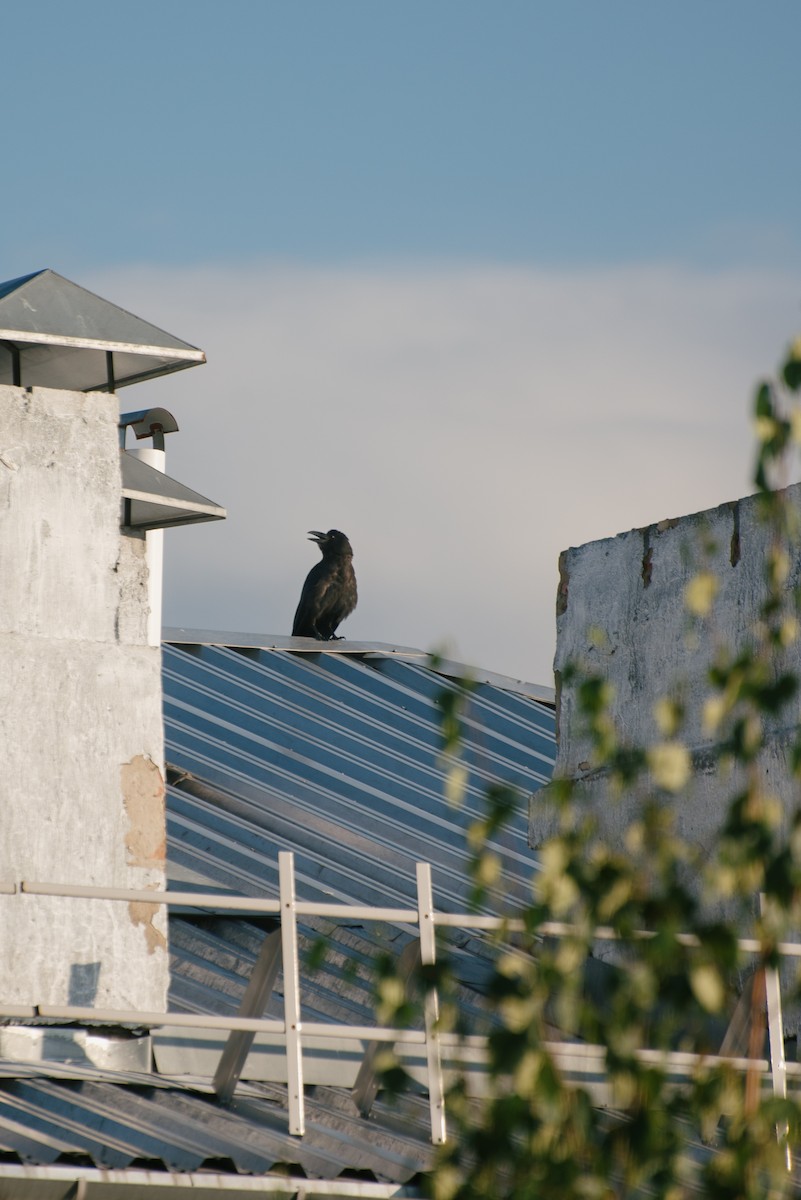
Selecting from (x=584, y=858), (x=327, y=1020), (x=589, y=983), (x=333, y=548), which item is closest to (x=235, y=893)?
(x=327, y=1020)

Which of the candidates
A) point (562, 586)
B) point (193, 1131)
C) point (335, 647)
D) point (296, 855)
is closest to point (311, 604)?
point (335, 647)

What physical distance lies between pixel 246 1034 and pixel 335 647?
7.56m

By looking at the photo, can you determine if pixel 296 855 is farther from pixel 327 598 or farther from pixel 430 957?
pixel 327 598

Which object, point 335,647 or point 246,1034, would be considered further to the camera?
point 335,647

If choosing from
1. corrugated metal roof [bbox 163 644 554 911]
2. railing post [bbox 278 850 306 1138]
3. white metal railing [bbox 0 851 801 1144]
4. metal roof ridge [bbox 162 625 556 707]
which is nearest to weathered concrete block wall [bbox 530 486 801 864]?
corrugated metal roof [bbox 163 644 554 911]

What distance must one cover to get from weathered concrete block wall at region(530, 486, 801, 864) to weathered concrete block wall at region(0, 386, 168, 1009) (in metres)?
1.82

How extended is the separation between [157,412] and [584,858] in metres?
6.29

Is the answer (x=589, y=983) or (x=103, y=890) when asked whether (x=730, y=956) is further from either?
(x=589, y=983)

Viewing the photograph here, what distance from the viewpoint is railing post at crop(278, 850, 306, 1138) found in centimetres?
509

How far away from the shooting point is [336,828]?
9133mm

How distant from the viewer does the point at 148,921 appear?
6.06m

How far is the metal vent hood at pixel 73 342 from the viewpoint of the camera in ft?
21.4

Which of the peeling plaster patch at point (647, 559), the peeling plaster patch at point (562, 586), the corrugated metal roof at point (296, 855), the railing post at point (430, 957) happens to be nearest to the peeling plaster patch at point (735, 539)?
the peeling plaster patch at point (647, 559)

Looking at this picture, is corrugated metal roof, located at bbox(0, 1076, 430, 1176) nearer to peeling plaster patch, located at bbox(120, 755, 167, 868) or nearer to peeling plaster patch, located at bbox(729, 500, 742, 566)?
peeling plaster patch, located at bbox(120, 755, 167, 868)
